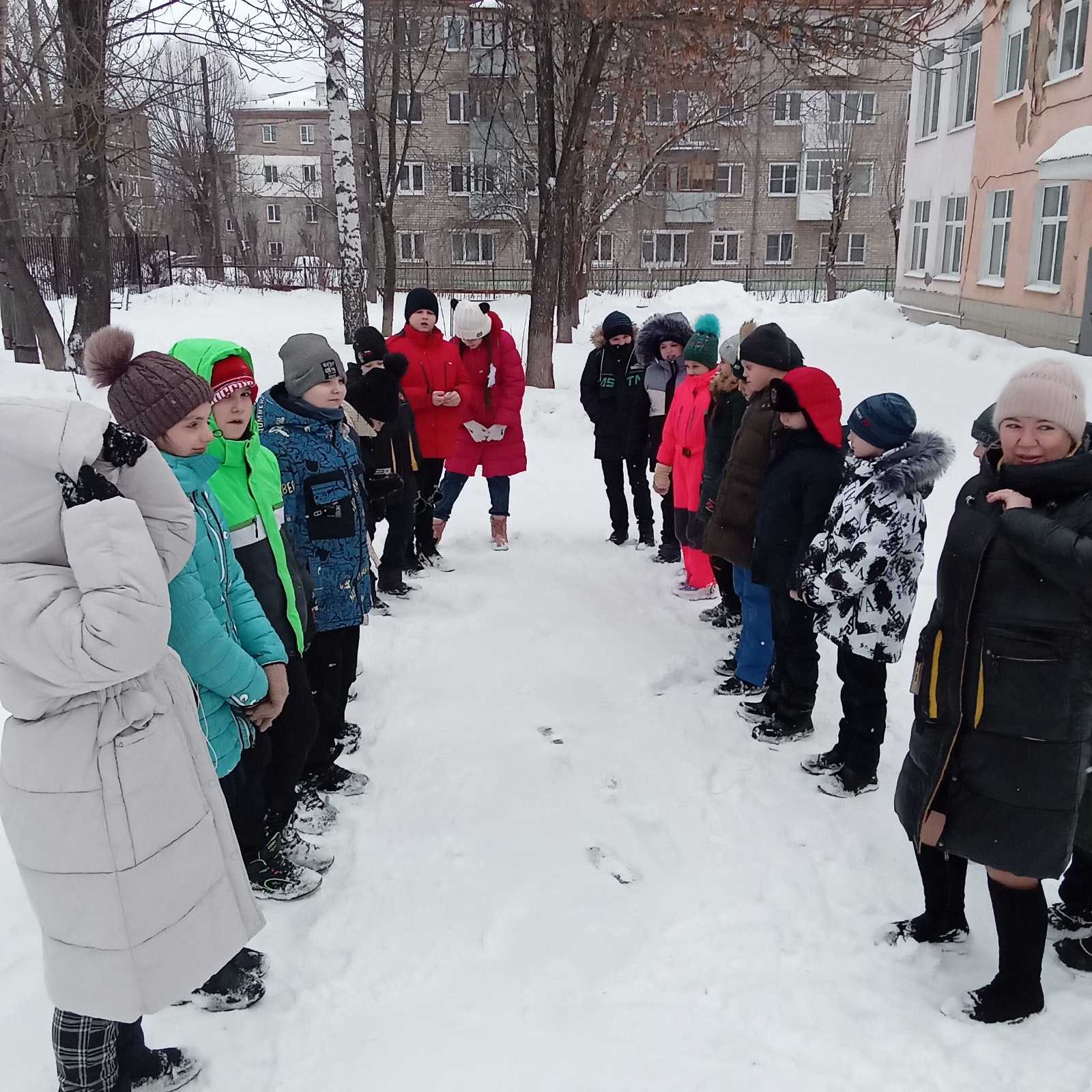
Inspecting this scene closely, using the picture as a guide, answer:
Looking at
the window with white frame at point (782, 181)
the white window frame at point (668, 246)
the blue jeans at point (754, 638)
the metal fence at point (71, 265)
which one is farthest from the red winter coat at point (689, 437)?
the window with white frame at point (782, 181)

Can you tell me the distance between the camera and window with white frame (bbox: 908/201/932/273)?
2202cm

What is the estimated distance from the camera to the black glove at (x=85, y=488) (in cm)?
179

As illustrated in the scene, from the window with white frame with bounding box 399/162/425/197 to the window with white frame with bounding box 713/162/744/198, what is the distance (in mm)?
12005

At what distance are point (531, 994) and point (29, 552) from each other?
1.84 meters

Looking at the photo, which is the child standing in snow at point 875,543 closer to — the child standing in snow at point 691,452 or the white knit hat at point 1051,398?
the white knit hat at point 1051,398

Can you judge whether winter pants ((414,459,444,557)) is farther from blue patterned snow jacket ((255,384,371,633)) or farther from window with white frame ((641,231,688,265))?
window with white frame ((641,231,688,265))

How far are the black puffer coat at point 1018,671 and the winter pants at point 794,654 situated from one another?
1.48 m

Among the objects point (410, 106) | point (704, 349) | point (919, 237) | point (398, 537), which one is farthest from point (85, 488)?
point (919, 237)

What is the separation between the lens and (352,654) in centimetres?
402

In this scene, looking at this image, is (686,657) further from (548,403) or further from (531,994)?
(548,403)

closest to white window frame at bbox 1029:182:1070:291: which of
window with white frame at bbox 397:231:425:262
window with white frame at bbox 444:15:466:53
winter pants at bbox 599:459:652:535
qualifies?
window with white frame at bbox 444:15:466:53

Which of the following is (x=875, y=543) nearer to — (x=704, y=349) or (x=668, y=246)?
(x=704, y=349)

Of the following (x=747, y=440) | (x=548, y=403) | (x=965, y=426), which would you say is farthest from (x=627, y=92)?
(x=747, y=440)

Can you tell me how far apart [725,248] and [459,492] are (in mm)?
35571
